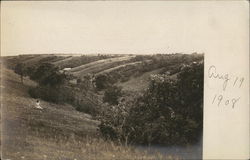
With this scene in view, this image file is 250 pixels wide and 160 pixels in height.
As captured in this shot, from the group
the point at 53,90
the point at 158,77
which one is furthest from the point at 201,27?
the point at 53,90

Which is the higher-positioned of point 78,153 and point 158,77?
point 158,77

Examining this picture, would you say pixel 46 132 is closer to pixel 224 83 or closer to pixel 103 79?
pixel 103 79

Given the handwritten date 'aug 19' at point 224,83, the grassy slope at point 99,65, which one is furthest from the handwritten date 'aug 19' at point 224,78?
the grassy slope at point 99,65

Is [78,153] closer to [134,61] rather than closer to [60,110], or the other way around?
[60,110]

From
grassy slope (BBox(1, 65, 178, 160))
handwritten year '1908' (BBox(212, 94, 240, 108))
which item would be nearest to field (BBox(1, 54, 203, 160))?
grassy slope (BBox(1, 65, 178, 160))

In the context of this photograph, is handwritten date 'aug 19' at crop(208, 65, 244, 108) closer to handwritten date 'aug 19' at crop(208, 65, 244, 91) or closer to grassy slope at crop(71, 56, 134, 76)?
handwritten date 'aug 19' at crop(208, 65, 244, 91)

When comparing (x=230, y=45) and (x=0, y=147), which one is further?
(x=0, y=147)

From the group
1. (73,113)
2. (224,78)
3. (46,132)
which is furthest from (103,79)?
(224,78)
